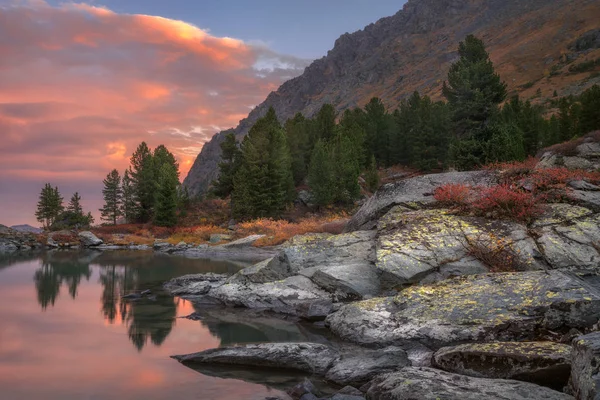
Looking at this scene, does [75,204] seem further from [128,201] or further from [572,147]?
[572,147]

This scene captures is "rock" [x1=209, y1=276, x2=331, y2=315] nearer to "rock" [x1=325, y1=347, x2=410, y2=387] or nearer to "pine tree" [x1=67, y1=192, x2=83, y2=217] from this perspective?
"rock" [x1=325, y1=347, x2=410, y2=387]

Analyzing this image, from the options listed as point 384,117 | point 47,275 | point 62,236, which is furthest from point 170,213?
point 384,117

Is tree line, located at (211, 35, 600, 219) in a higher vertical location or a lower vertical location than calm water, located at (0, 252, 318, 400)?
higher

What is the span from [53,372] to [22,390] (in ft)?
3.70

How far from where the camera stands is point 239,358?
10.4 m

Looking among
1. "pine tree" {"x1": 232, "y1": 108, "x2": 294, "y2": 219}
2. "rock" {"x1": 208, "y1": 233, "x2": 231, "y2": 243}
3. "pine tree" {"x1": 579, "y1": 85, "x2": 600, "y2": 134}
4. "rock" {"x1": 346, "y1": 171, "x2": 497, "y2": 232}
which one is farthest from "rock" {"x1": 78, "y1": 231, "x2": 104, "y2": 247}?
"pine tree" {"x1": 579, "y1": 85, "x2": 600, "y2": 134}

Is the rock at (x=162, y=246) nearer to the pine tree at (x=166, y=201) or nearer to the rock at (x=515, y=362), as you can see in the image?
the pine tree at (x=166, y=201)

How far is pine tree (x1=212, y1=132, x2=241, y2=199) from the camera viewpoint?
6450 cm

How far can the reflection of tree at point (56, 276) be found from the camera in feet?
69.0

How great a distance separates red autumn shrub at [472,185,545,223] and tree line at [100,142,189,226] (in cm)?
5295

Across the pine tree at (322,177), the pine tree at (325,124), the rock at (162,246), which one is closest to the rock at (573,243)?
the rock at (162,246)

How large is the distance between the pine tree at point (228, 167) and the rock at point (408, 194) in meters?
45.2

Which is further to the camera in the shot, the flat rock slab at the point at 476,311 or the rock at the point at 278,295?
the rock at the point at 278,295

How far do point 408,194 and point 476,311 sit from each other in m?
10.1
